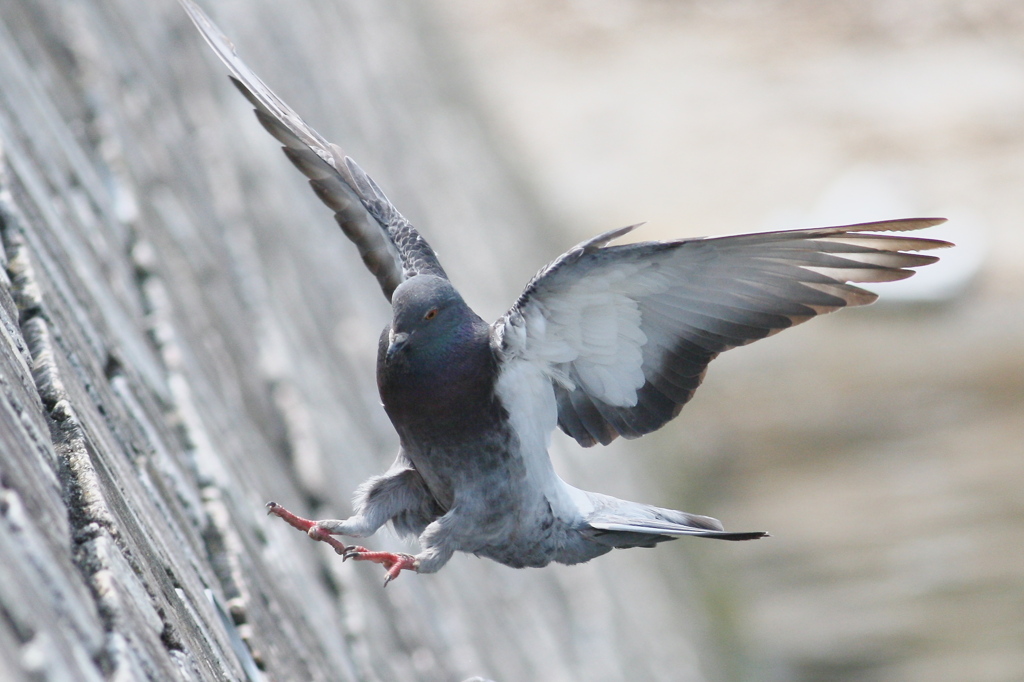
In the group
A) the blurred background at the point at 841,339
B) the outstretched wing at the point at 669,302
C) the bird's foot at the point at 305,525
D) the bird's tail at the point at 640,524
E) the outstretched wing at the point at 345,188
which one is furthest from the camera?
the blurred background at the point at 841,339

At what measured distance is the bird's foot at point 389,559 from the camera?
110 inches

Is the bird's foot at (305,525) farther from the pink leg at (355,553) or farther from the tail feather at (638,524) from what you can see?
the tail feather at (638,524)

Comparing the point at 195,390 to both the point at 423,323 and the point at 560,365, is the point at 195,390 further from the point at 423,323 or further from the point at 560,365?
the point at 560,365

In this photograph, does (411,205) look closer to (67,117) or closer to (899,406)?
(67,117)

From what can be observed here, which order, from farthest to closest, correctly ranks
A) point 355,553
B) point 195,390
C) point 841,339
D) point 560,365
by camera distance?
point 841,339 → point 195,390 → point 560,365 → point 355,553

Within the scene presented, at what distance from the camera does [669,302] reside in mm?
2889

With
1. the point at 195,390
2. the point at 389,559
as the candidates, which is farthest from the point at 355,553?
the point at 195,390

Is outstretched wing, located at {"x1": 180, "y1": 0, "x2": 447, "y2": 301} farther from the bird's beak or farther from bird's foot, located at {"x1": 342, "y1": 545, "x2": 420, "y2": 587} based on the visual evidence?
bird's foot, located at {"x1": 342, "y1": 545, "x2": 420, "y2": 587}

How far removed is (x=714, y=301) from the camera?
9.41 feet

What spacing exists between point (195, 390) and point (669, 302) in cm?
132

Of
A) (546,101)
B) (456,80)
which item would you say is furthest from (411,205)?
(546,101)

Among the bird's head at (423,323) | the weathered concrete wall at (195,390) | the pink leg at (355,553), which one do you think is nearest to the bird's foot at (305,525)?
the pink leg at (355,553)

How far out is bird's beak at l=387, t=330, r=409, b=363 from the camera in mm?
2822

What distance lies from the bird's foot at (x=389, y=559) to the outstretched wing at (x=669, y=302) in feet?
1.76
